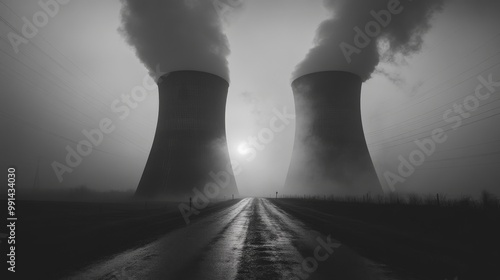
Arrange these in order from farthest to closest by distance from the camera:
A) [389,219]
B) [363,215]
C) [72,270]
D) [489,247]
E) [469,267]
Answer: [363,215] < [389,219] < [489,247] < [469,267] < [72,270]

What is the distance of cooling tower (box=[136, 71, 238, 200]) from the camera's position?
23328 mm

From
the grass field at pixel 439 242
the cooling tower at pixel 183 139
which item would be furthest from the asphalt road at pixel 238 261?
the cooling tower at pixel 183 139

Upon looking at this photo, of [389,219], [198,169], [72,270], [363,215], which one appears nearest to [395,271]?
[72,270]

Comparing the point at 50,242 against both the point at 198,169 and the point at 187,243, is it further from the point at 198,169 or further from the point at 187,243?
the point at 198,169

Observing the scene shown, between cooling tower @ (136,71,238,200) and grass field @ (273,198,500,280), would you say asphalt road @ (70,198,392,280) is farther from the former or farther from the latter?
cooling tower @ (136,71,238,200)

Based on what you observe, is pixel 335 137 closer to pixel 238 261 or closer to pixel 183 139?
pixel 183 139

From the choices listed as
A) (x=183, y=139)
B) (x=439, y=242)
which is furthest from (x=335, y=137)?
(x=439, y=242)

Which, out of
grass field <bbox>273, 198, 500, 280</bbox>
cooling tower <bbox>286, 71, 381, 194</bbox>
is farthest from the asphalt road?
cooling tower <bbox>286, 71, 381, 194</bbox>

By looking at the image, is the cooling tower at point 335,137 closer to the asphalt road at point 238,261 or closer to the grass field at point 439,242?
the grass field at point 439,242

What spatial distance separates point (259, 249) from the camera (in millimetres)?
5168

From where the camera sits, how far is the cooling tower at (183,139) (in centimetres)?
2333

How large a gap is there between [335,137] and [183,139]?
12016mm

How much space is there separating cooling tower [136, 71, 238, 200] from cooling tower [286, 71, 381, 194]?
8.11 meters

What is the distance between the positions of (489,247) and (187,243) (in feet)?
18.7
